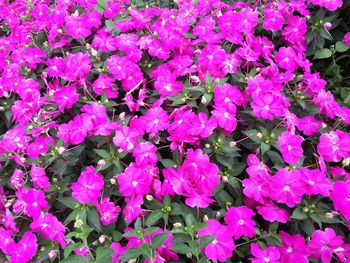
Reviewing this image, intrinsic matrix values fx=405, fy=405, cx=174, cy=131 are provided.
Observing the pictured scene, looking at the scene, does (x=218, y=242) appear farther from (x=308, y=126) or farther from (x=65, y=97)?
(x=65, y=97)

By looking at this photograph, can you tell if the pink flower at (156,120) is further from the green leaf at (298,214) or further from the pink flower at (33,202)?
the green leaf at (298,214)

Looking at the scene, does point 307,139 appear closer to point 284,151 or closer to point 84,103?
point 284,151

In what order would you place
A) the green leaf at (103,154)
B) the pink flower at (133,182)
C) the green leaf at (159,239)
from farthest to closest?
1. the green leaf at (103,154)
2. the pink flower at (133,182)
3. the green leaf at (159,239)

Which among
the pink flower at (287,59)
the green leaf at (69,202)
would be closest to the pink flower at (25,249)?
the green leaf at (69,202)

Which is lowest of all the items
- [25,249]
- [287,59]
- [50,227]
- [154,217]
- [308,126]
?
[25,249]

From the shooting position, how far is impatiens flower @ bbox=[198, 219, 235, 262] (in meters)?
1.59

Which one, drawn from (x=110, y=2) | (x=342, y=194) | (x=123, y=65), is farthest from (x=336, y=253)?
(x=110, y=2)

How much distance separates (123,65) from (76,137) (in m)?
0.55

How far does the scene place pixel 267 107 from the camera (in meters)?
1.91

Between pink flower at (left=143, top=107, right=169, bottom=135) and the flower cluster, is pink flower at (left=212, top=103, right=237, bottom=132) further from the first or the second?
pink flower at (left=143, top=107, right=169, bottom=135)

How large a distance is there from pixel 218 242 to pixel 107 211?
0.51m

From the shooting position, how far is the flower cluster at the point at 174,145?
5.49ft

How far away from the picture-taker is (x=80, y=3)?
2.79m

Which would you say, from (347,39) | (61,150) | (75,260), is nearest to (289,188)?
(75,260)
